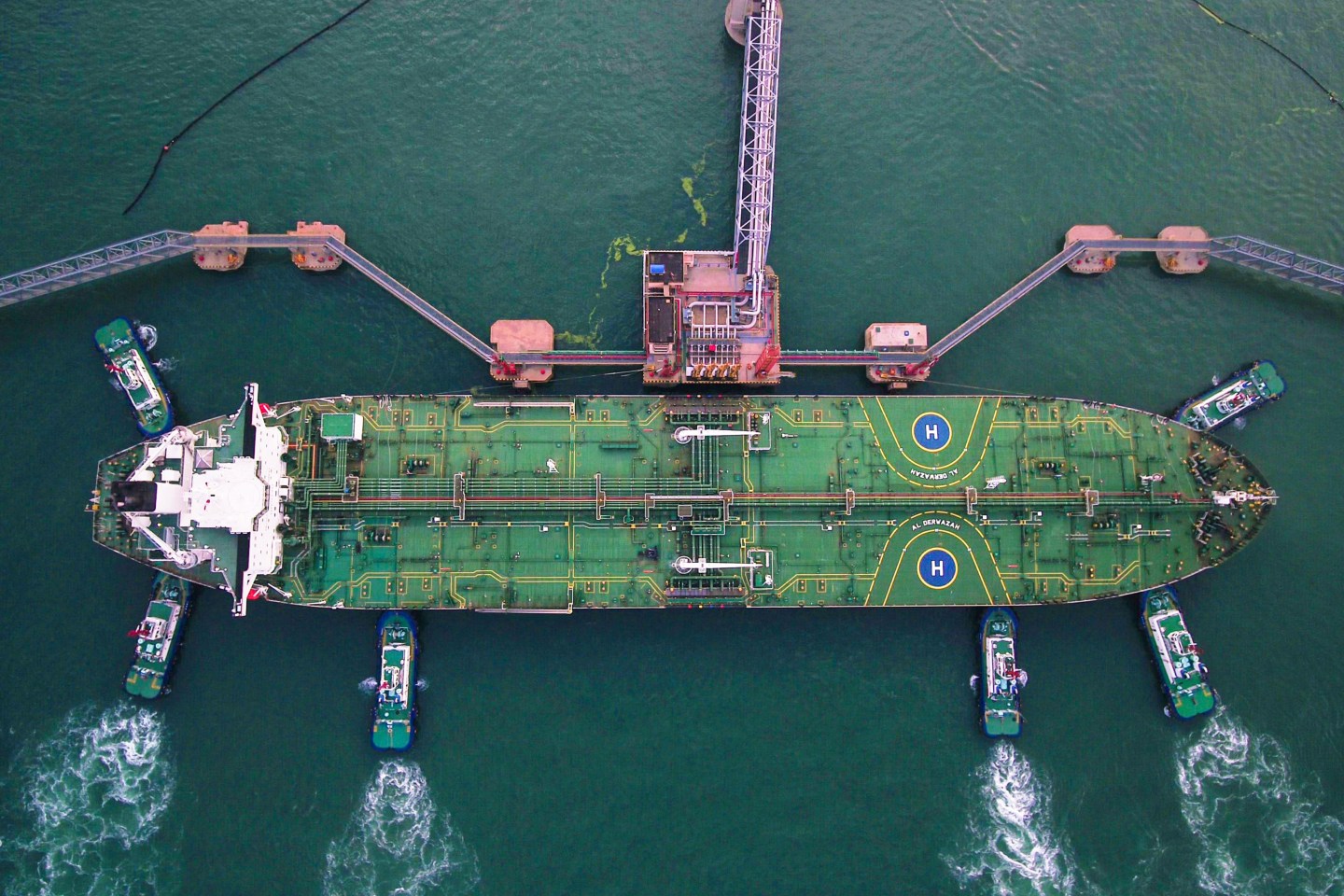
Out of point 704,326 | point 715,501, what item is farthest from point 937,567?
point 704,326

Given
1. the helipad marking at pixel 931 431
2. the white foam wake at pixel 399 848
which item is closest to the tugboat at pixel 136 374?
the white foam wake at pixel 399 848

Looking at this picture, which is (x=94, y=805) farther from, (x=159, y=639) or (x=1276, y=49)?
(x=1276, y=49)

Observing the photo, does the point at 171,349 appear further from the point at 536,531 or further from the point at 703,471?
the point at 703,471

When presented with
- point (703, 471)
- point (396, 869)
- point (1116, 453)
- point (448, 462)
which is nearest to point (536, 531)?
point (448, 462)

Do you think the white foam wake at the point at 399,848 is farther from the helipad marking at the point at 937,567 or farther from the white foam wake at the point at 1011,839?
the helipad marking at the point at 937,567

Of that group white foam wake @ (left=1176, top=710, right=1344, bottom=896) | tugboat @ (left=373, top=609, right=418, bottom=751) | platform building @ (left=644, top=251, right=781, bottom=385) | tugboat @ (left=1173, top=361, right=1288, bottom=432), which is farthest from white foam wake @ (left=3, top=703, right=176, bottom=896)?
tugboat @ (left=1173, top=361, right=1288, bottom=432)
